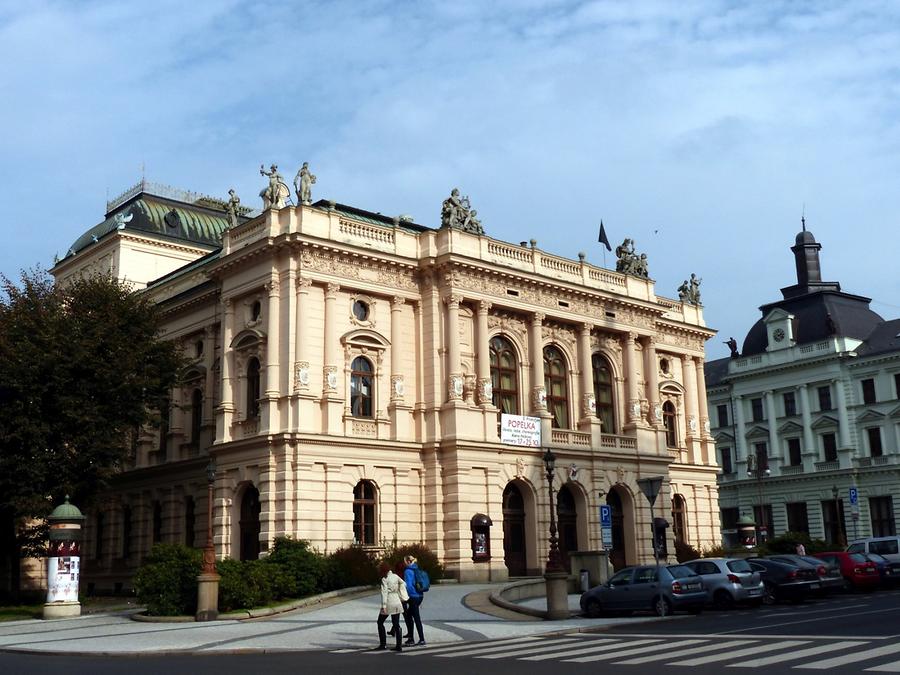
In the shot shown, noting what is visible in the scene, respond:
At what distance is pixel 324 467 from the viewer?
38.7m

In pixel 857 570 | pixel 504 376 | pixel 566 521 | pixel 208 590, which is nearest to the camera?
pixel 208 590

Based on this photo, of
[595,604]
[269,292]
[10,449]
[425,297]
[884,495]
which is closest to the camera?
[595,604]

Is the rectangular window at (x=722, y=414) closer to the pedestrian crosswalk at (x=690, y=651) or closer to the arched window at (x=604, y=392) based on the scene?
the arched window at (x=604, y=392)

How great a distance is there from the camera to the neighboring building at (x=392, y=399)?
3944 centimetres

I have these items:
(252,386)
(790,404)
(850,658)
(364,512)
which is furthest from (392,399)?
(790,404)

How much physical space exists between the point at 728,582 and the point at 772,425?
167 ft

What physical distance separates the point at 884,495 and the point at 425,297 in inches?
1660

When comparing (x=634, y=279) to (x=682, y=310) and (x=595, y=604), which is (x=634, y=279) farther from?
(x=595, y=604)

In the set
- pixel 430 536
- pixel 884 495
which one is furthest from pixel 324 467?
pixel 884 495

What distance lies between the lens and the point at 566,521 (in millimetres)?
46062

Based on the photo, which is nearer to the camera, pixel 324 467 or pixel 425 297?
pixel 324 467

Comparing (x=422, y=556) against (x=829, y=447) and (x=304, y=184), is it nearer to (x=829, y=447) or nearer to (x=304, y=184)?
(x=304, y=184)

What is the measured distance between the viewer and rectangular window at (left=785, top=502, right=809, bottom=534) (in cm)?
7269

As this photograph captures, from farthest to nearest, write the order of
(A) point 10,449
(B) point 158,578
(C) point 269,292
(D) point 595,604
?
(C) point 269,292 < (A) point 10,449 < (B) point 158,578 < (D) point 595,604
